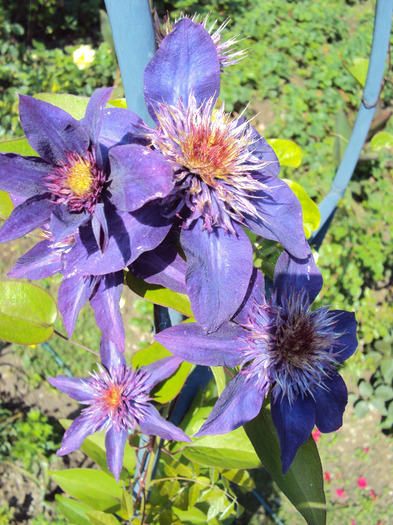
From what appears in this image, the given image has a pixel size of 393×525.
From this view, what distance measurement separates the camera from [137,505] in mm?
974

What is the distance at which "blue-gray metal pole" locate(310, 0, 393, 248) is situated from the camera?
0.90m

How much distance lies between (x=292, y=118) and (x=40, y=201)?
8.59 ft

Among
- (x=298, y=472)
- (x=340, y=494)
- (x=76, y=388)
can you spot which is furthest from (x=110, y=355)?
(x=340, y=494)

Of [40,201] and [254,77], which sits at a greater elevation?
[40,201]

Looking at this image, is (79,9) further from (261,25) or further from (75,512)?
(75,512)

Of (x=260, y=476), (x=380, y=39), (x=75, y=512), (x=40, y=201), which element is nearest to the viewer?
(x=40, y=201)

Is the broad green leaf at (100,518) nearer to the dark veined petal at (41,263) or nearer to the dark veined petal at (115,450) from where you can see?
the dark veined petal at (115,450)

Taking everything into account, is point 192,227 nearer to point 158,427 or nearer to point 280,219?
point 280,219

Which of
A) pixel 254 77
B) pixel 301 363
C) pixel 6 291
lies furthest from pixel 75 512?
pixel 254 77

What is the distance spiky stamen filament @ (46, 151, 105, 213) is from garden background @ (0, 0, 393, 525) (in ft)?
3.68

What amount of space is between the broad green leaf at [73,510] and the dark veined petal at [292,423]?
2.41 feet

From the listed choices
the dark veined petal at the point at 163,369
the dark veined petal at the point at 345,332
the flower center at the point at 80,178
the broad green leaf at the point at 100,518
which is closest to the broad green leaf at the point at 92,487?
the broad green leaf at the point at 100,518

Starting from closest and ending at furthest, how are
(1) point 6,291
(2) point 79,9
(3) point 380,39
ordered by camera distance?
(1) point 6,291
(3) point 380,39
(2) point 79,9

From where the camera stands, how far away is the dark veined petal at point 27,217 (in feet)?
1.54
